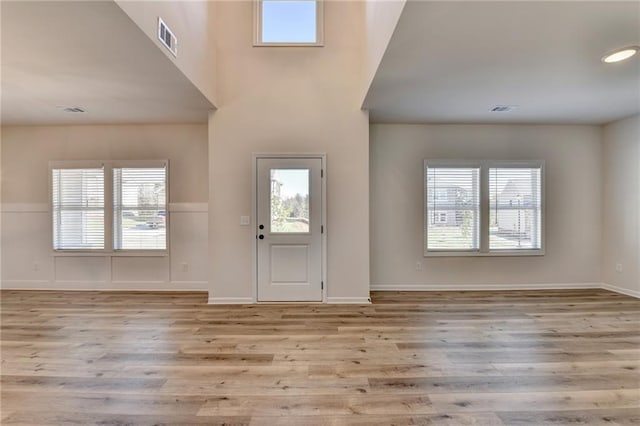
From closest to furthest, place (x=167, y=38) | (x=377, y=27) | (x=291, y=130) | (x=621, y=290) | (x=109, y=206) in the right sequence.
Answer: (x=167, y=38) < (x=377, y=27) < (x=291, y=130) < (x=621, y=290) < (x=109, y=206)

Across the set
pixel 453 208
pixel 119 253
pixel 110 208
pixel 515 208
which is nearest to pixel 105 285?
pixel 119 253

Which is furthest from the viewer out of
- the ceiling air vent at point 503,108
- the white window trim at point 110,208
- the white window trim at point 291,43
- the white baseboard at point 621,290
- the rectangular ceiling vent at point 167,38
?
the white window trim at point 110,208

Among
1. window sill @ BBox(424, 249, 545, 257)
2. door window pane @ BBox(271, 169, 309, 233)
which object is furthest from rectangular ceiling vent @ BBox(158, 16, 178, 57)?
window sill @ BBox(424, 249, 545, 257)

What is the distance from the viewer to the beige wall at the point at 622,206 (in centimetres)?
419

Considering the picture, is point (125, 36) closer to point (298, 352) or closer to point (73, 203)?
point (298, 352)

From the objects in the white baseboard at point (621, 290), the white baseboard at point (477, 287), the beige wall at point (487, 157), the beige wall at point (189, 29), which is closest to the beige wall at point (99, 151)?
the beige wall at point (189, 29)

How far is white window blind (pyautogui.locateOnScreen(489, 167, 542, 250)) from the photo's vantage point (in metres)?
4.56

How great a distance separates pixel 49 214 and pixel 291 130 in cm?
405

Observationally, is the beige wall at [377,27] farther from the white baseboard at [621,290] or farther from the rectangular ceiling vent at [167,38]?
the white baseboard at [621,290]

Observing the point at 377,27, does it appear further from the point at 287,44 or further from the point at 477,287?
the point at 477,287

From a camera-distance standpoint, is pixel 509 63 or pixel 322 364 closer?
pixel 322 364

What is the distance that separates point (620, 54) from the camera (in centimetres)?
247

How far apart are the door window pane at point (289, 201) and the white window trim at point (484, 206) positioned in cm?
190

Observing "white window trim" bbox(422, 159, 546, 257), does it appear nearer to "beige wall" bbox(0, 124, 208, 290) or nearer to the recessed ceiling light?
the recessed ceiling light
